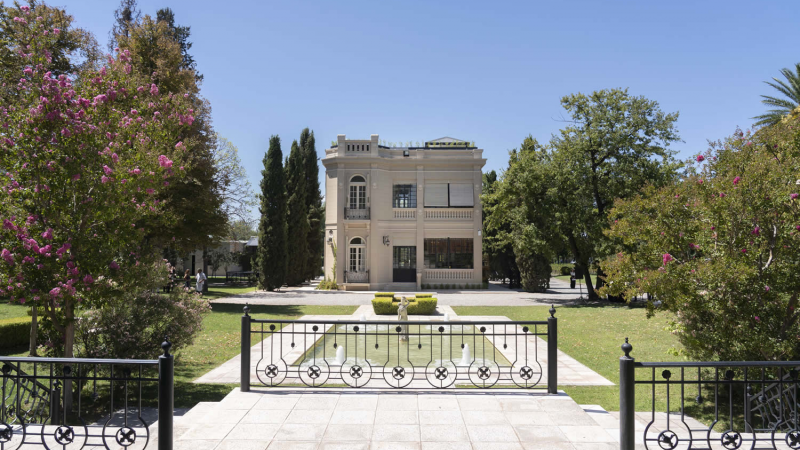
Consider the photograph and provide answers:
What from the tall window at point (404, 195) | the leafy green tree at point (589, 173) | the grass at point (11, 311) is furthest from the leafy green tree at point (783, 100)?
the grass at point (11, 311)

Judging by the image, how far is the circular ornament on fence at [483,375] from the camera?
7439 mm

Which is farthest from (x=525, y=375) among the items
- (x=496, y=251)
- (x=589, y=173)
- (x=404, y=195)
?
(x=496, y=251)

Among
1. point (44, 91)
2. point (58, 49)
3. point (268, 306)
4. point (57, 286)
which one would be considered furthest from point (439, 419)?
point (58, 49)

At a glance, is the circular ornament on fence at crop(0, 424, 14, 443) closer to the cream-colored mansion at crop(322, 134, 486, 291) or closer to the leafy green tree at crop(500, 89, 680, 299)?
the leafy green tree at crop(500, 89, 680, 299)

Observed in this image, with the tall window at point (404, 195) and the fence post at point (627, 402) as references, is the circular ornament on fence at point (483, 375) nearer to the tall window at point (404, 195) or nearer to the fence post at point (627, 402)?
the fence post at point (627, 402)

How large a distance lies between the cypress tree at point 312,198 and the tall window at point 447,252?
10352 millimetres

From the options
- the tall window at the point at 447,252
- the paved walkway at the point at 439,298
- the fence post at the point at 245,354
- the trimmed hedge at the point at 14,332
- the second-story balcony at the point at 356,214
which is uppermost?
the second-story balcony at the point at 356,214

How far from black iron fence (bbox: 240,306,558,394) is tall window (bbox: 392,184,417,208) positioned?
16850 mm

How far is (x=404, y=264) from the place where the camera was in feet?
104

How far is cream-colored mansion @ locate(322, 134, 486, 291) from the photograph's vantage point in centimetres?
3119

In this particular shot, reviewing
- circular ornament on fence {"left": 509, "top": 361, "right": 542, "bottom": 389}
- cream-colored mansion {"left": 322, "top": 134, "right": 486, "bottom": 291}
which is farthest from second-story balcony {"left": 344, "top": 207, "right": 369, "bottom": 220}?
circular ornament on fence {"left": 509, "top": 361, "right": 542, "bottom": 389}

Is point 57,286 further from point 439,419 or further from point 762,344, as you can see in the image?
point 762,344

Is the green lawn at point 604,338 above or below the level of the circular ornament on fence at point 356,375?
below

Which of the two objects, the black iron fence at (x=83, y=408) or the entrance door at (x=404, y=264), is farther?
the entrance door at (x=404, y=264)
